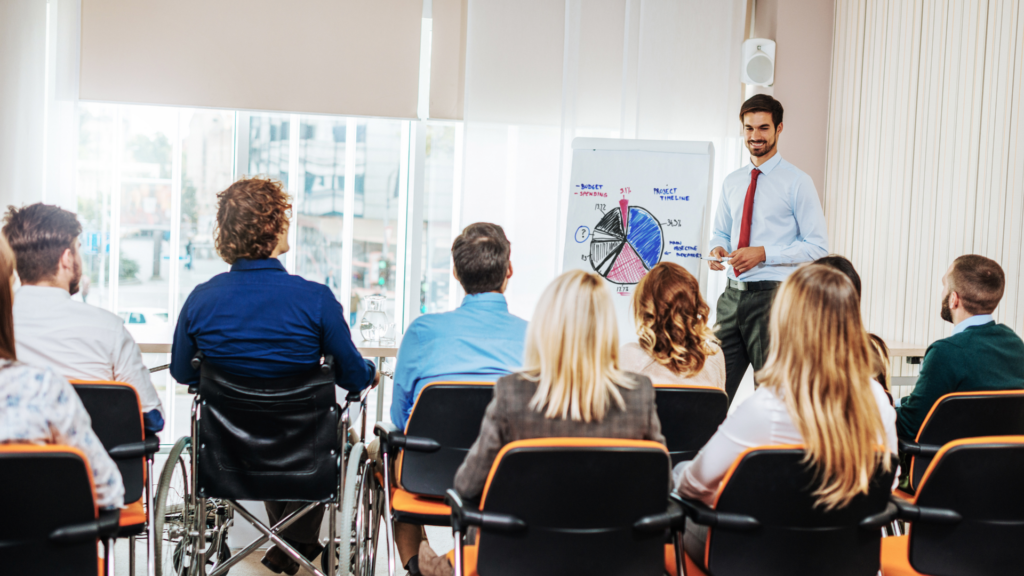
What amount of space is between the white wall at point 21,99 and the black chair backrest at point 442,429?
3187 mm

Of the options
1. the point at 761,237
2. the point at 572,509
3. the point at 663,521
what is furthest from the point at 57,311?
the point at 761,237

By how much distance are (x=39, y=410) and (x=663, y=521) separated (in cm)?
126

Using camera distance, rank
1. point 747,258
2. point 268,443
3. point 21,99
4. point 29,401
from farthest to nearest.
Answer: point 21,99, point 747,258, point 268,443, point 29,401

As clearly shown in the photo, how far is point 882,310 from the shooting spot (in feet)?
14.4

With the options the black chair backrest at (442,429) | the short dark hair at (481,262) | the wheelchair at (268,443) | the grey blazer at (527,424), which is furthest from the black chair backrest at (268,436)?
the grey blazer at (527,424)

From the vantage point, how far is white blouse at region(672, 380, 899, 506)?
165cm

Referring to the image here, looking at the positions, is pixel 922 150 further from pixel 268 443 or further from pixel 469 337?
pixel 268 443

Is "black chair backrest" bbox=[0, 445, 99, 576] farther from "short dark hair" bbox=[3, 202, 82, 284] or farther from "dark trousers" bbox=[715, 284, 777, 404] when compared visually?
"dark trousers" bbox=[715, 284, 777, 404]

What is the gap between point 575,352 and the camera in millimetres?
1623

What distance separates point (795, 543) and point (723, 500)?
0.59ft

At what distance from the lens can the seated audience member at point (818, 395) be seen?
1.58m

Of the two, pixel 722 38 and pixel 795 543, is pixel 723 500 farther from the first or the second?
pixel 722 38

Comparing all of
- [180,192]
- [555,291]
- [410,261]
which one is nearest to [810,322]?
[555,291]

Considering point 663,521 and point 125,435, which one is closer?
point 663,521
